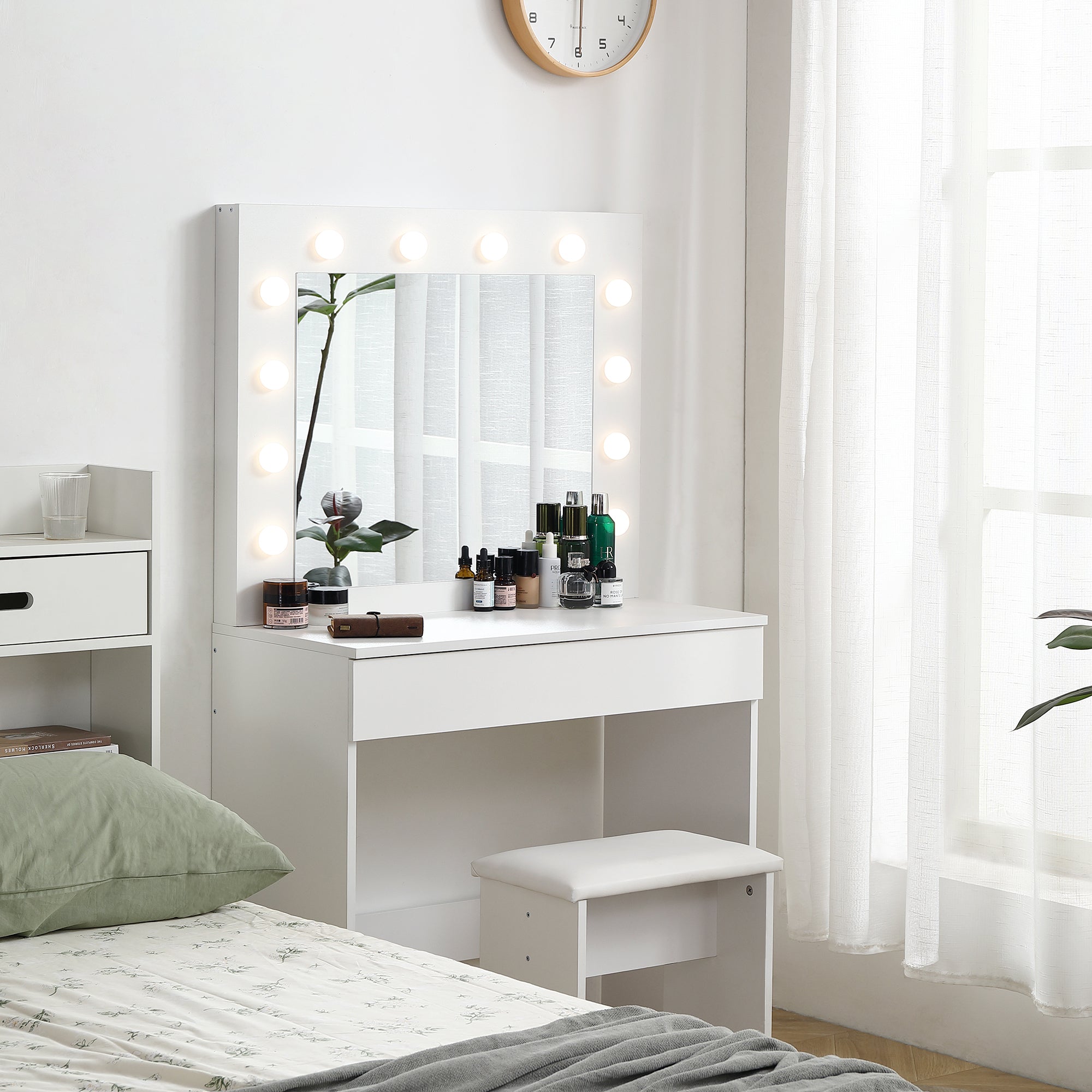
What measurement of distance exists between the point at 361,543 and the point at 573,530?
17.9 inches

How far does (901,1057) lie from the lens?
3.34m

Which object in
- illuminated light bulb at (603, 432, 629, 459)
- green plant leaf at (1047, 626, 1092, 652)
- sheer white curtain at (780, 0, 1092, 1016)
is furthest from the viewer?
illuminated light bulb at (603, 432, 629, 459)

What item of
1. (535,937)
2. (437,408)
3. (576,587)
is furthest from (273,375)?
(535,937)

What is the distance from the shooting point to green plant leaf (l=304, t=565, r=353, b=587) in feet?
10.1

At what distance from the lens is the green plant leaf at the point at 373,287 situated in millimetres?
3096

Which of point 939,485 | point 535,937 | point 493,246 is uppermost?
point 493,246

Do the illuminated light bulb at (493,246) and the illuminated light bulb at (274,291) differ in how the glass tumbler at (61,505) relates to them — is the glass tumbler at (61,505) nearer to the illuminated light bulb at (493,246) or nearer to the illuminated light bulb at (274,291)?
the illuminated light bulb at (274,291)

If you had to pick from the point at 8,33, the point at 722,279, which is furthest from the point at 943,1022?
the point at 8,33

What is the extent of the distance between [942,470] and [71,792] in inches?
68.5

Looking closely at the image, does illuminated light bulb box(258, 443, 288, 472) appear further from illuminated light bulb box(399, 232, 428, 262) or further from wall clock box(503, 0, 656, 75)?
wall clock box(503, 0, 656, 75)

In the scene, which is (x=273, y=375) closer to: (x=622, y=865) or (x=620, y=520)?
(x=620, y=520)

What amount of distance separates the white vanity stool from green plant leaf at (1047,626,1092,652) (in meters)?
0.91

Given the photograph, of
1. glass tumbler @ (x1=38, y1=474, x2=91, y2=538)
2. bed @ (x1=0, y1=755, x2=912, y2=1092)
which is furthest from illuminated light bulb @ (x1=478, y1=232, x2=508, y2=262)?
bed @ (x1=0, y1=755, x2=912, y2=1092)

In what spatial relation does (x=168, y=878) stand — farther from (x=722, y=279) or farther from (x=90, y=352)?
(x=722, y=279)
